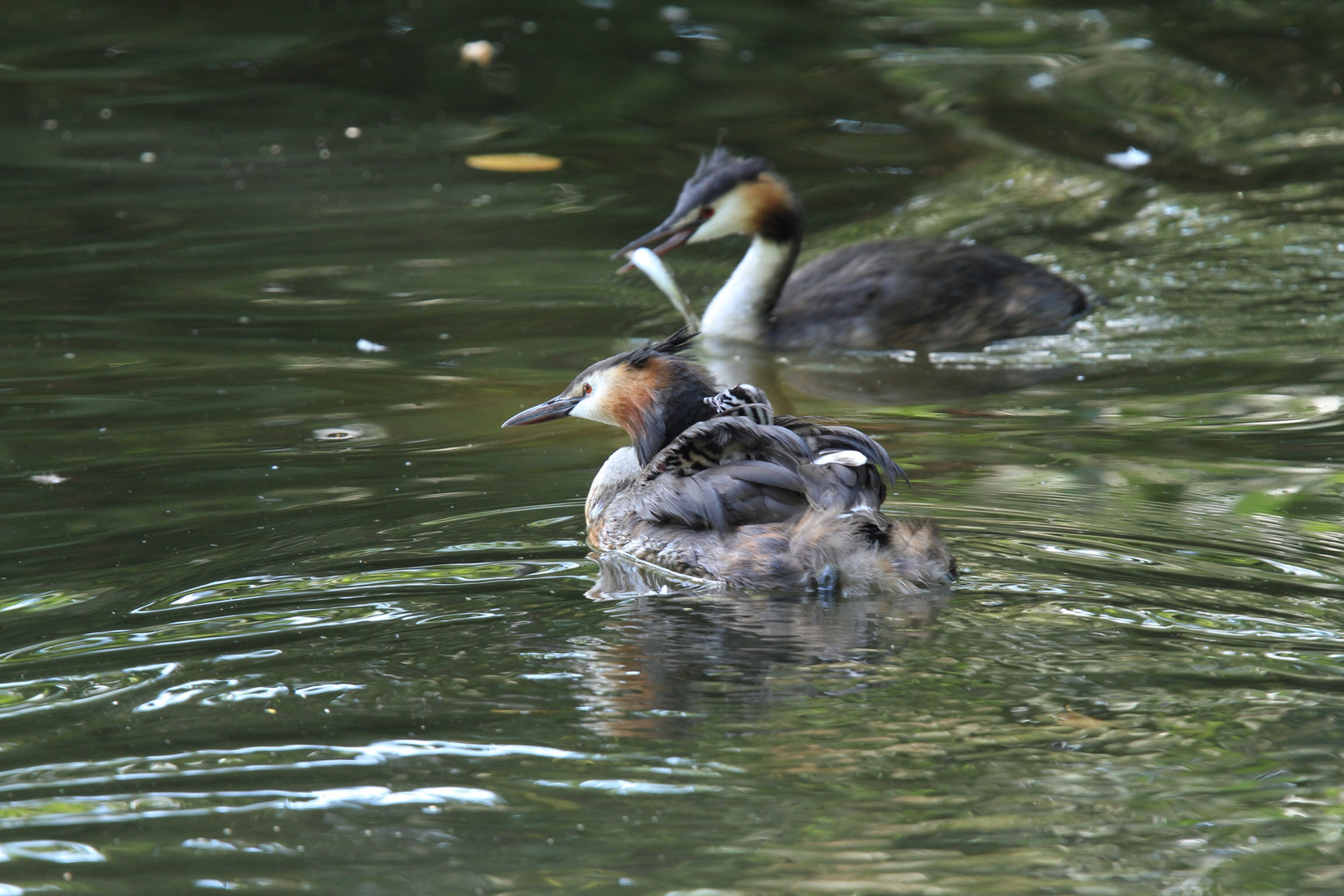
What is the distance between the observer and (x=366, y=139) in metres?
12.8

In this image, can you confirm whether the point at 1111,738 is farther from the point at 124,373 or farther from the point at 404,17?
the point at 404,17

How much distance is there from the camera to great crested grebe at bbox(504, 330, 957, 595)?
4.87 meters

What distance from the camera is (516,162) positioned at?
12336mm

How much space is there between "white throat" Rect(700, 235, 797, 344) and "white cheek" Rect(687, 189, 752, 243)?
0.13 metres

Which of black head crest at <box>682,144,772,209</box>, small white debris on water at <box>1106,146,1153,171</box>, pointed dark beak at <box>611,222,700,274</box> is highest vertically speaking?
small white debris on water at <box>1106,146,1153,171</box>

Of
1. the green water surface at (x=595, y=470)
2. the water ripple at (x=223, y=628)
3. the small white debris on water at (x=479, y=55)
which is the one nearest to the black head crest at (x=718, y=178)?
the green water surface at (x=595, y=470)

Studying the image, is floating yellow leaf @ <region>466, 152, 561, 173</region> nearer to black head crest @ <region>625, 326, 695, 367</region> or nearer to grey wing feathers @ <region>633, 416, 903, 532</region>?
black head crest @ <region>625, 326, 695, 367</region>

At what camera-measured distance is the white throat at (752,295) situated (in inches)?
354

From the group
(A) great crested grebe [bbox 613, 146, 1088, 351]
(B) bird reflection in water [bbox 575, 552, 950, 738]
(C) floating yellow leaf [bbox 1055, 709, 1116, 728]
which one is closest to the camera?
(C) floating yellow leaf [bbox 1055, 709, 1116, 728]

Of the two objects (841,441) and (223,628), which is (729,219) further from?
(223,628)

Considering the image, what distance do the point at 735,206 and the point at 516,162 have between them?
357 centimetres

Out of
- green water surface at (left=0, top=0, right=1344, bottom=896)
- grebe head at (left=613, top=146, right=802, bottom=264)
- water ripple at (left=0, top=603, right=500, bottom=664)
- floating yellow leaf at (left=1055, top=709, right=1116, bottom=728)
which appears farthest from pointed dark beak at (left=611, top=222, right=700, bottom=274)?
floating yellow leaf at (left=1055, top=709, right=1116, bottom=728)

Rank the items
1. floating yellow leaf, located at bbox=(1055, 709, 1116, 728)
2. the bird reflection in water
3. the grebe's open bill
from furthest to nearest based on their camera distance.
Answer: the grebe's open bill < the bird reflection in water < floating yellow leaf, located at bbox=(1055, 709, 1116, 728)

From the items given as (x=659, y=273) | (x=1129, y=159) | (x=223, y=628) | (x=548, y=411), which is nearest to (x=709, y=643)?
(x=223, y=628)
